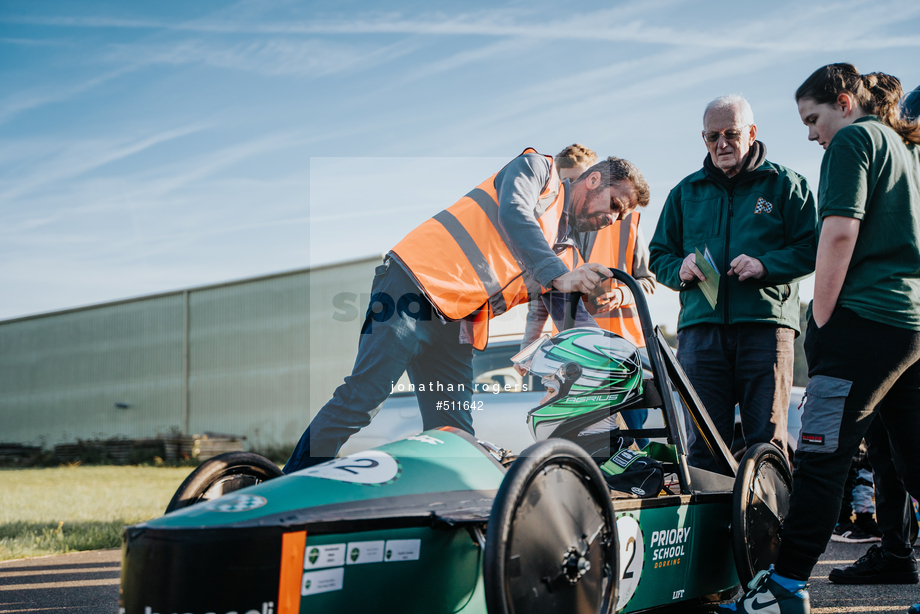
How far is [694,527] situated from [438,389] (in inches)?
45.1

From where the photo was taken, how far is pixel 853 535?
4297 millimetres

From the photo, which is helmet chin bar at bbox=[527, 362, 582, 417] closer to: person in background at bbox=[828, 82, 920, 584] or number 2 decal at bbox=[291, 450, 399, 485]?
number 2 decal at bbox=[291, 450, 399, 485]

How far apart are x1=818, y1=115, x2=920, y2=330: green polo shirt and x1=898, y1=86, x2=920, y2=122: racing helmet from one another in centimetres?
20

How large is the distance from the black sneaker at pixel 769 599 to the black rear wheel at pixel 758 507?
4.0 inches

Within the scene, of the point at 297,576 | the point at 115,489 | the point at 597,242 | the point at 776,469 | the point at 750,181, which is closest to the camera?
the point at 297,576

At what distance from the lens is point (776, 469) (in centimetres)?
266

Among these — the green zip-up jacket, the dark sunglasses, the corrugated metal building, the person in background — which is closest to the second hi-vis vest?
the green zip-up jacket

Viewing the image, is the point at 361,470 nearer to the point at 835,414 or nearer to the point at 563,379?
the point at 563,379

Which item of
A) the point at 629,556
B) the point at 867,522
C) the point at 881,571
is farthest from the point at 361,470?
the point at 867,522

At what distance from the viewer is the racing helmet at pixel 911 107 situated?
2446mm

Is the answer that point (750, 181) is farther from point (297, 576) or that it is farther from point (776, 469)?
point (297, 576)

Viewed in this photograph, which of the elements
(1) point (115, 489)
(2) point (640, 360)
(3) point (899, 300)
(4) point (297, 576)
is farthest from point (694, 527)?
(1) point (115, 489)

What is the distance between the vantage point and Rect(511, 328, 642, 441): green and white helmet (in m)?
2.29

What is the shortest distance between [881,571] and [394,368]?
229 centimetres
